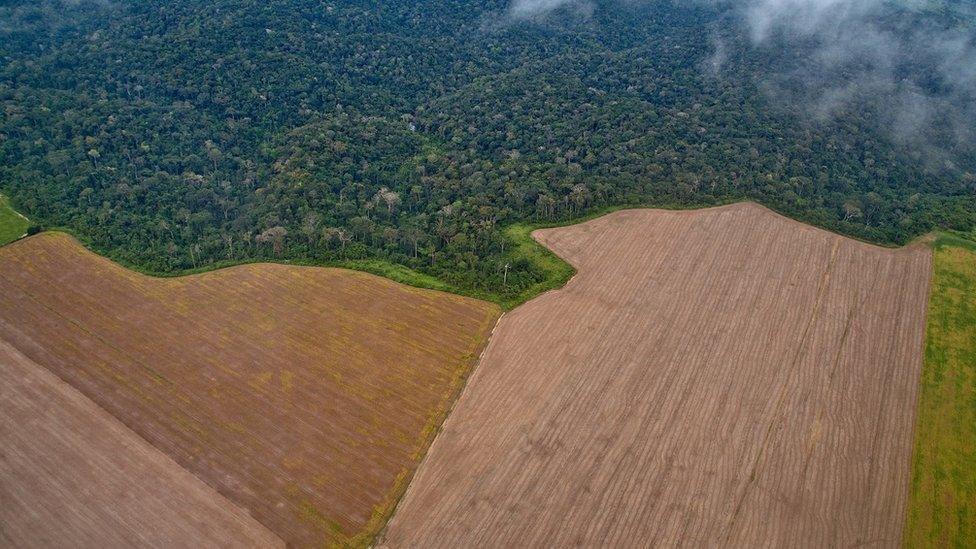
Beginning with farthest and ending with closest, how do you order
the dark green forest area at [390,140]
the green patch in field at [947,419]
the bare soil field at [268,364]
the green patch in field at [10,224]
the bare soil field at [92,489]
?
1. the dark green forest area at [390,140]
2. the green patch in field at [10,224]
3. the bare soil field at [268,364]
4. the green patch in field at [947,419]
5. the bare soil field at [92,489]

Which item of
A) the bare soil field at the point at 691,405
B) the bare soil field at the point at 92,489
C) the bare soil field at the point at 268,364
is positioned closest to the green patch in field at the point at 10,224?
the bare soil field at the point at 268,364

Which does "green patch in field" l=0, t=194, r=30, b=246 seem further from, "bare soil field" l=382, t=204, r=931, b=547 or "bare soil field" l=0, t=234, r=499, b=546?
"bare soil field" l=382, t=204, r=931, b=547

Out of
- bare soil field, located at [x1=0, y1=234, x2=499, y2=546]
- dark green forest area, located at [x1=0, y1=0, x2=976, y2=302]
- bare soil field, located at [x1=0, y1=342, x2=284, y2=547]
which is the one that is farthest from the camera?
dark green forest area, located at [x1=0, y1=0, x2=976, y2=302]

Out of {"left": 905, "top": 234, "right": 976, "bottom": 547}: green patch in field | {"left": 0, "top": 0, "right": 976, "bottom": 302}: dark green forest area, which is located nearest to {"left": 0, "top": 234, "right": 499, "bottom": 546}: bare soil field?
{"left": 0, "top": 0, "right": 976, "bottom": 302}: dark green forest area

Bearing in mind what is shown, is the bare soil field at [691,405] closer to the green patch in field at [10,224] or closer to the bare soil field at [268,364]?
the bare soil field at [268,364]

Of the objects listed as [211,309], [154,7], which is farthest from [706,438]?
[154,7]

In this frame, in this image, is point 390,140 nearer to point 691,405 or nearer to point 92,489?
point 691,405
